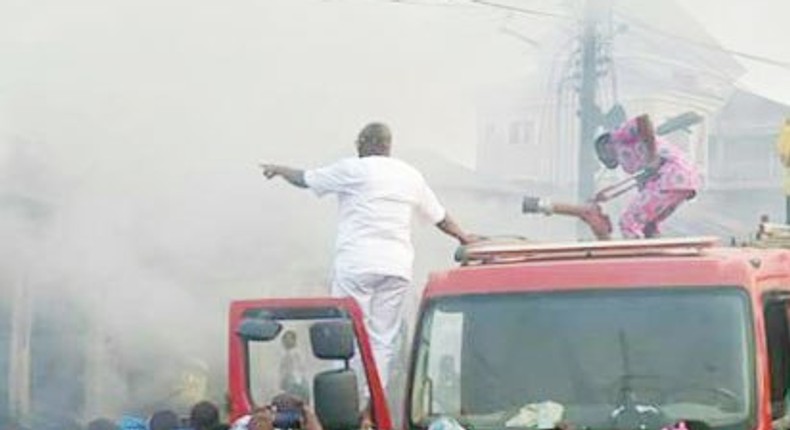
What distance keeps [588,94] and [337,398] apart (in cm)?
622

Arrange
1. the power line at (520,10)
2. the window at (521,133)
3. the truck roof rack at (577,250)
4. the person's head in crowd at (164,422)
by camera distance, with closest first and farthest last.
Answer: the truck roof rack at (577,250), the person's head in crowd at (164,422), the power line at (520,10), the window at (521,133)

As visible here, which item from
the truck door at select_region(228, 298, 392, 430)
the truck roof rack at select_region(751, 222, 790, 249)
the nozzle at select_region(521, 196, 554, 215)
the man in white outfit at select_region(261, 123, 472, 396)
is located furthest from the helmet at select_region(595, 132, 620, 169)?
the truck door at select_region(228, 298, 392, 430)

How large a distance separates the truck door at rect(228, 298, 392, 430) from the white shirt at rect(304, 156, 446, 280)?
41 cm

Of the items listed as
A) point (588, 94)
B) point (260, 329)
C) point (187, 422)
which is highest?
point (588, 94)

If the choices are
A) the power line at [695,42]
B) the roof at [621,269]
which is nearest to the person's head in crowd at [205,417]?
the roof at [621,269]

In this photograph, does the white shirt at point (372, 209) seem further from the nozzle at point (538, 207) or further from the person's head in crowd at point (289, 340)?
the nozzle at point (538, 207)

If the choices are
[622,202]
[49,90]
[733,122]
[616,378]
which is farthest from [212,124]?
[733,122]

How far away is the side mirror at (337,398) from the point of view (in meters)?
5.61

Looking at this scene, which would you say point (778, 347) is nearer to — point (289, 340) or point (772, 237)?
point (772, 237)

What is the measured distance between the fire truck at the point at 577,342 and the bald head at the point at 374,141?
0.89m

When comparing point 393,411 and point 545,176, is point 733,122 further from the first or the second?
point 393,411

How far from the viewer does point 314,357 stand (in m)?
6.06

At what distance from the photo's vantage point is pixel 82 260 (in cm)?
799

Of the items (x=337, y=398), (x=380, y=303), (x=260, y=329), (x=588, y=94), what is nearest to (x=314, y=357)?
(x=260, y=329)
